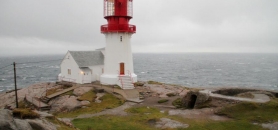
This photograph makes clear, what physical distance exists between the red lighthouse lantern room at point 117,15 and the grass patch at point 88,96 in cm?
A: 847

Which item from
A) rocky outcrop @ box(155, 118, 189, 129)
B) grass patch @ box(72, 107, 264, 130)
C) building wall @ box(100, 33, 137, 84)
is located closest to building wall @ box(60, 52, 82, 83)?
building wall @ box(100, 33, 137, 84)

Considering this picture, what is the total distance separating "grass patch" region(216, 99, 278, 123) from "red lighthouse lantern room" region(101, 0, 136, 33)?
54.6 ft

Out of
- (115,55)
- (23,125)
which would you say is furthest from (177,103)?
(23,125)

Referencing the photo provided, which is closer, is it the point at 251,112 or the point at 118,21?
the point at 251,112

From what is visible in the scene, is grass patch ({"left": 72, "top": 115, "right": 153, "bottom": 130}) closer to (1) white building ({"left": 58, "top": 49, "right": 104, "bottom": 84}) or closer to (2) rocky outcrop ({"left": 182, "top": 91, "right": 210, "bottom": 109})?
(2) rocky outcrop ({"left": 182, "top": 91, "right": 210, "bottom": 109})

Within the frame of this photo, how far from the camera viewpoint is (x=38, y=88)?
105ft

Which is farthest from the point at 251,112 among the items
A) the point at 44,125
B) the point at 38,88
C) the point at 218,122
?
the point at 38,88

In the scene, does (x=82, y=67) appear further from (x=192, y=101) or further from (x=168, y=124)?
(x=168, y=124)

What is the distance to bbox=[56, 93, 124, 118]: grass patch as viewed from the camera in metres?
22.5

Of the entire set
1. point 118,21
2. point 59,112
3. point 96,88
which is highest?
point 118,21

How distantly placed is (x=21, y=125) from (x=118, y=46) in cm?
2251

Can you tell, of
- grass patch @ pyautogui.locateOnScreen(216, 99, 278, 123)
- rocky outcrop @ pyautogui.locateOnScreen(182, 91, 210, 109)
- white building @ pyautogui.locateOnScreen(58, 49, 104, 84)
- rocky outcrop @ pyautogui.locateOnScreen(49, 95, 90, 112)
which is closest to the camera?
grass patch @ pyautogui.locateOnScreen(216, 99, 278, 123)

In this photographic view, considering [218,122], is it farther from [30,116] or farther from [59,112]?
[59,112]

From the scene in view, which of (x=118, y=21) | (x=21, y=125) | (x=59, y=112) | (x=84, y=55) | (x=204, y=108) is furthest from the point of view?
(x=84, y=55)
